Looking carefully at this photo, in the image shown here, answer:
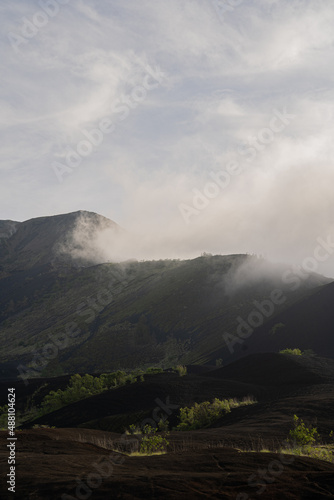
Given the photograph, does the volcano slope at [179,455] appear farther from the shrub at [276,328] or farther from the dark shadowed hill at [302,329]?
the shrub at [276,328]

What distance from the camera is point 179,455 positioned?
36.6 feet

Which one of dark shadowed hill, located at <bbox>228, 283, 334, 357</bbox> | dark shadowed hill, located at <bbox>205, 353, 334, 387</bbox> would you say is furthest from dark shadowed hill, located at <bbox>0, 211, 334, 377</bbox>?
dark shadowed hill, located at <bbox>205, 353, 334, 387</bbox>

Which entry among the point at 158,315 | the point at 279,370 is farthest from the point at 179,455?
the point at 158,315

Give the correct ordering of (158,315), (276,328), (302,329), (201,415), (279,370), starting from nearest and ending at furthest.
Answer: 1. (201,415)
2. (279,370)
3. (302,329)
4. (276,328)
5. (158,315)

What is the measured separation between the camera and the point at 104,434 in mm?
19359

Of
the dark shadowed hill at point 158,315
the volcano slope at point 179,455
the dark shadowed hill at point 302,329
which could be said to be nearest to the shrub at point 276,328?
the dark shadowed hill at point 302,329

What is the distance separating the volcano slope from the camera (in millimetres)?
7777

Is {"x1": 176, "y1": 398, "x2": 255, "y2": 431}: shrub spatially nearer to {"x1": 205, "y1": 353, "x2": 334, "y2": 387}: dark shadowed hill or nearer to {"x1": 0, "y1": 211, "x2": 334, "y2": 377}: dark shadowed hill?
{"x1": 205, "y1": 353, "x2": 334, "y2": 387}: dark shadowed hill

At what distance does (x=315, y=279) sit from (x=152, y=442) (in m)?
99.7

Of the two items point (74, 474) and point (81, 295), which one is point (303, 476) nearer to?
point (74, 474)

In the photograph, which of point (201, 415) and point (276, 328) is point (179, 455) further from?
point (276, 328)

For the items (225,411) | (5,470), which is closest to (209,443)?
(5,470)

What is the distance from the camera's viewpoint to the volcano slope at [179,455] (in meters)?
7.78

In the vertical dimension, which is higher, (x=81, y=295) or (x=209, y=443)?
(x=81, y=295)
